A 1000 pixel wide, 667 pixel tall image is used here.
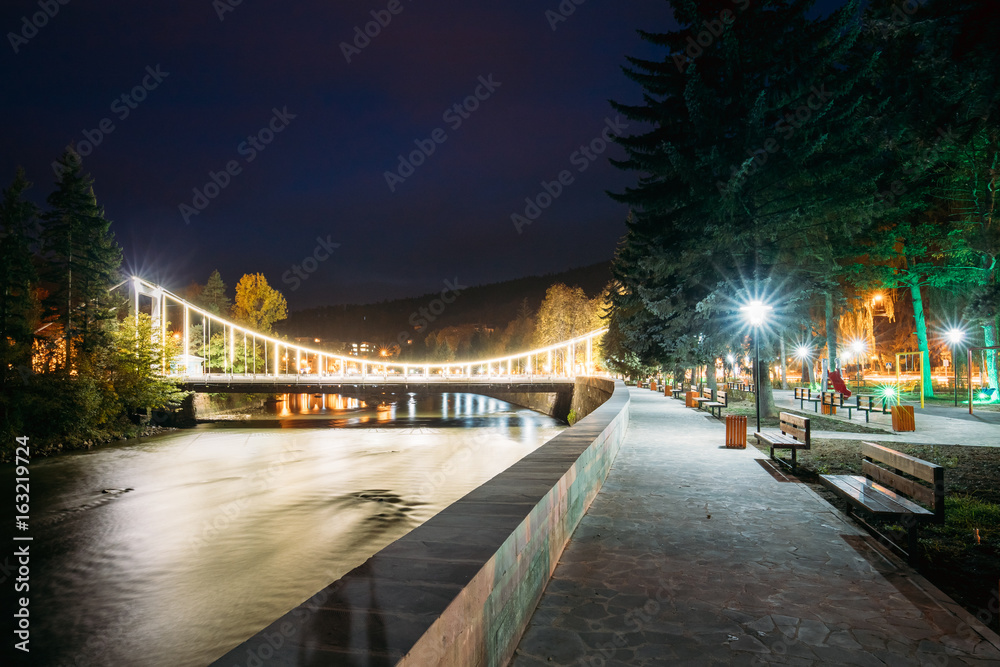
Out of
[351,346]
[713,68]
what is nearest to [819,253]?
[713,68]

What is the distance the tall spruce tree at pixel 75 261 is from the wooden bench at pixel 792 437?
1335 inches

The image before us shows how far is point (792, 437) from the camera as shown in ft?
29.6

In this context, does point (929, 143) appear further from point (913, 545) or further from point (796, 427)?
point (913, 545)

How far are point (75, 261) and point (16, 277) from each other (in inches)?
173

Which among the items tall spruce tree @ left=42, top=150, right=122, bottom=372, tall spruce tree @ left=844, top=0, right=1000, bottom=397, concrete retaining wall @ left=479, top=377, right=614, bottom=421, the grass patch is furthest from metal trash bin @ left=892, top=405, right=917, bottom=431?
tall spruce tree @ left=42, top=150, right=122, bottom=372

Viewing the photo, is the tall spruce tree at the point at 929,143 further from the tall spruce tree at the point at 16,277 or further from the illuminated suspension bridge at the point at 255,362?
the tall spruce tree at the point at 16,277

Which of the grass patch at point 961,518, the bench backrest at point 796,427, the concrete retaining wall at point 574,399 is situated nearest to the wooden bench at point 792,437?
the bench backrest at point 796,427

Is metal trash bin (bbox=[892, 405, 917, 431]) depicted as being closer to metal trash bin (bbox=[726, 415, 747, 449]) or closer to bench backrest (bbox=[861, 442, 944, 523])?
metal trash bin (bbox=[726, 415, 747, 449])

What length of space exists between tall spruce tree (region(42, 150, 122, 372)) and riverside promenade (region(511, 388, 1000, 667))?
113 feet

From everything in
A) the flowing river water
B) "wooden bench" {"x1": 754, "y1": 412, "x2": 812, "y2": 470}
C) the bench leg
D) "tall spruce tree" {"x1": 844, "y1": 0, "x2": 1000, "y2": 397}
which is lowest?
the flowing river water

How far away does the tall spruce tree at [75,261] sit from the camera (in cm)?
3153

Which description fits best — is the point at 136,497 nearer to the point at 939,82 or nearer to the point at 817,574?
the point at 817,574

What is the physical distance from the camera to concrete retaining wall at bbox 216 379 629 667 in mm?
1841

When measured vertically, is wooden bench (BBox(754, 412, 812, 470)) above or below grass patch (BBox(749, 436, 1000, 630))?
above
